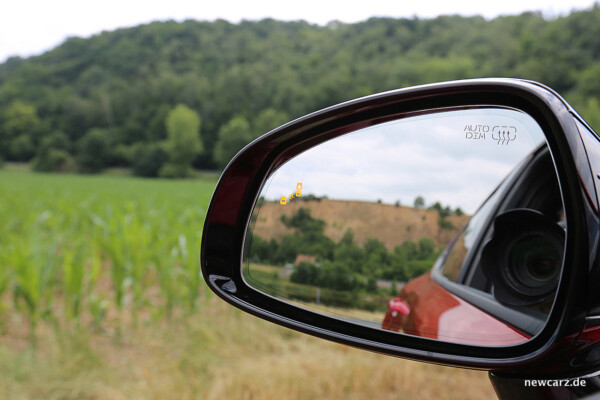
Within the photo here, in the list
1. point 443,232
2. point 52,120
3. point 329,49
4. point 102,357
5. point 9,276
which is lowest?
point 102,357

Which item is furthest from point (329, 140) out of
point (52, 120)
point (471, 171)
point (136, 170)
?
point (52, 120)

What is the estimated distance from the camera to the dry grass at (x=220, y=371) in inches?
112

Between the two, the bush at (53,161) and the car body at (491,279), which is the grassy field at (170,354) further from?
the bush at (53,161)

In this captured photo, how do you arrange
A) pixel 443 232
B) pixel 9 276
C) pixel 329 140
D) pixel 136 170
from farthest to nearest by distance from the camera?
pixel 136 170
pixel 9 276
pixel 443 232
pixel 329 140

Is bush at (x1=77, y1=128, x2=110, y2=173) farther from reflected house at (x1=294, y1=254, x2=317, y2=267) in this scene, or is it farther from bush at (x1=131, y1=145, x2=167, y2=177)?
reflected house at (x1=294, y1=254, x2=317, y2=267)

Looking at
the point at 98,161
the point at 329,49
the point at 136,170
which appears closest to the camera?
the point at 329,49

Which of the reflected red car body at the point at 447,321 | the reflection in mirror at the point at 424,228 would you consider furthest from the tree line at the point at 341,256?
the reflected red car body at the point at 447,321

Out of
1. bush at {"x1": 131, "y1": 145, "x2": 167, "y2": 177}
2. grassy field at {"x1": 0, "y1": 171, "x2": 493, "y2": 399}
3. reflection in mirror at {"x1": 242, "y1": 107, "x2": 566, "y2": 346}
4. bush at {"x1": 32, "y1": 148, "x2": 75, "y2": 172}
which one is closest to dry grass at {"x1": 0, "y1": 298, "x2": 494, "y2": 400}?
grassy field at {"x1": 0, "y1": 171, "x2": 493, "y2": 399}

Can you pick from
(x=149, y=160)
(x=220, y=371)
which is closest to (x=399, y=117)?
(x=220, y=371)

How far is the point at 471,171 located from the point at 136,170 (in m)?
54.3

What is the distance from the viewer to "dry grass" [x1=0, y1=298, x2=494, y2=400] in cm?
285

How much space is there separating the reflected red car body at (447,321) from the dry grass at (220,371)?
157 cm

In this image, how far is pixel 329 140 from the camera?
1.04 m

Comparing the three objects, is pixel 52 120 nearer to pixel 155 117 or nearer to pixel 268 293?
pixel 155 117
